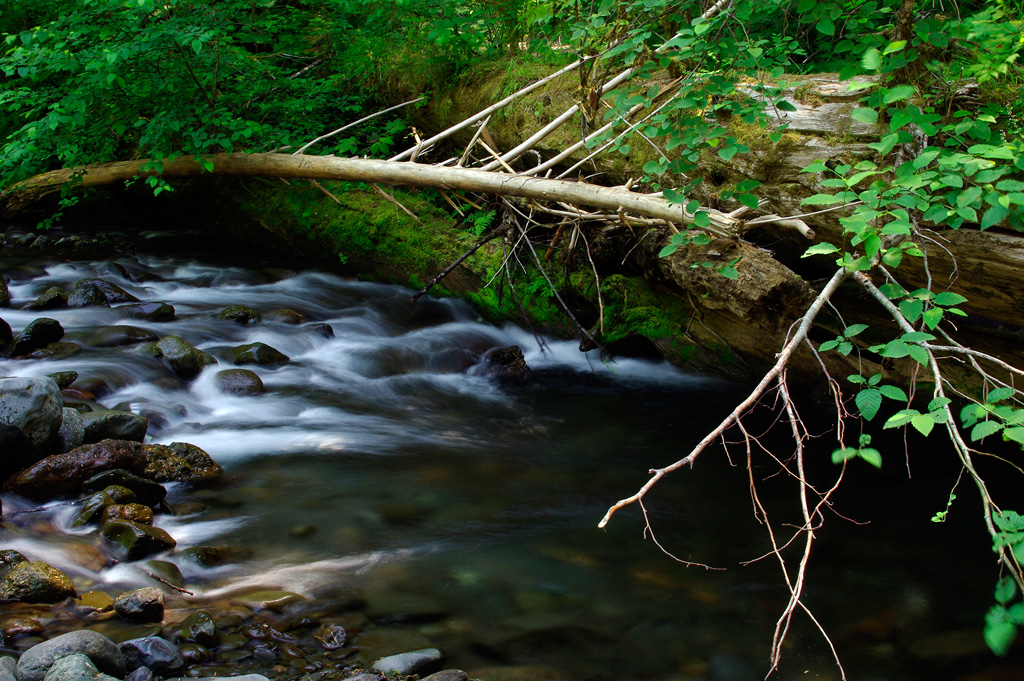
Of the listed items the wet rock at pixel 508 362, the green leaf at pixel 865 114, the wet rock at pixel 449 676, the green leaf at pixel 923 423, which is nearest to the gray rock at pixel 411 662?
the wet rock at pixel 449 676

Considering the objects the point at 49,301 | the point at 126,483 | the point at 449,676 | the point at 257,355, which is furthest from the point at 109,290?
the point at 449,676

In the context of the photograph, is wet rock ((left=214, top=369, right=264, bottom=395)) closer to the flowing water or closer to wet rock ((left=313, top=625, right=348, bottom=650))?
the flowing water

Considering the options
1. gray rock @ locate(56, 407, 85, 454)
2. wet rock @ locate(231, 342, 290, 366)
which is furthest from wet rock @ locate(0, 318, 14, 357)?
gray rock @ locate(56, 407, 85, 454)

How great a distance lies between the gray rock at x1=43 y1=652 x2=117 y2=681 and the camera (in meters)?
2.40

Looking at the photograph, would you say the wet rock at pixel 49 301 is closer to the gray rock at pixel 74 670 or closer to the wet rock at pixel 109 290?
the wet rock at pixel 109 290

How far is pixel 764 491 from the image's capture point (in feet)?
15.2

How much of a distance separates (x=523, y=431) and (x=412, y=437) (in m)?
0.87

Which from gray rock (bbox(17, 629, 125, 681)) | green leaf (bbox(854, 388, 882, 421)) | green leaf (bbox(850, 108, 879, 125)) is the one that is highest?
green leaf (bbox(850, 108, 879, 125))

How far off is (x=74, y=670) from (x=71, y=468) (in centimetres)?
190

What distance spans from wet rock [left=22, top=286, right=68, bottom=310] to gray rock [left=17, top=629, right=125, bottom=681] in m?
5.32

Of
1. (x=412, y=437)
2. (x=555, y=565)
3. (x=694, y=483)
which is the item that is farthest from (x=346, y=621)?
(x=694, y=483)

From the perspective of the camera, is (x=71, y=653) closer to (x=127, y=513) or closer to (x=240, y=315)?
(x=127, y=513)

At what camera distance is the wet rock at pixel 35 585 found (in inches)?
117

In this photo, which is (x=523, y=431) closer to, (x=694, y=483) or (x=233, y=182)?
(x=694, y=483)
